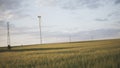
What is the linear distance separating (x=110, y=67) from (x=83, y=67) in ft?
4.02

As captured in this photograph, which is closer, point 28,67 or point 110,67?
point 110,67

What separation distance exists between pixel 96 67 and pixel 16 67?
14.9 ft

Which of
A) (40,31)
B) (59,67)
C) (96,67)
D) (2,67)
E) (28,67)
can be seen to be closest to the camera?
(96,67)

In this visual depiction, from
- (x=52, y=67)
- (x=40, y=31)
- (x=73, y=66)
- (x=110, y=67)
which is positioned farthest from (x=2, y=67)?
(x=40, y=31)

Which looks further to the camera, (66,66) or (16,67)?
(16,67)

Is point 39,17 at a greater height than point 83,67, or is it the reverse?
point 39,17

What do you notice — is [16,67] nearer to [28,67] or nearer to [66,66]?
[28,67]

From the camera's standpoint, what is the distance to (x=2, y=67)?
10711 mm

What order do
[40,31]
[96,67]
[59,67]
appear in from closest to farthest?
1. [96,67]
2. [59,67]
3. [40,31]

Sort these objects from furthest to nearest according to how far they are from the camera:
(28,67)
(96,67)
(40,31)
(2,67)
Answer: (40,31) < (2,67) < (28,67) < (96,67)

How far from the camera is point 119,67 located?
8508 mm

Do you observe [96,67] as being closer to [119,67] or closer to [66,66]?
[119,67]

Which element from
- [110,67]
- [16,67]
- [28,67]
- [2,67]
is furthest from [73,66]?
[2,67]

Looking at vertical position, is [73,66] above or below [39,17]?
below
